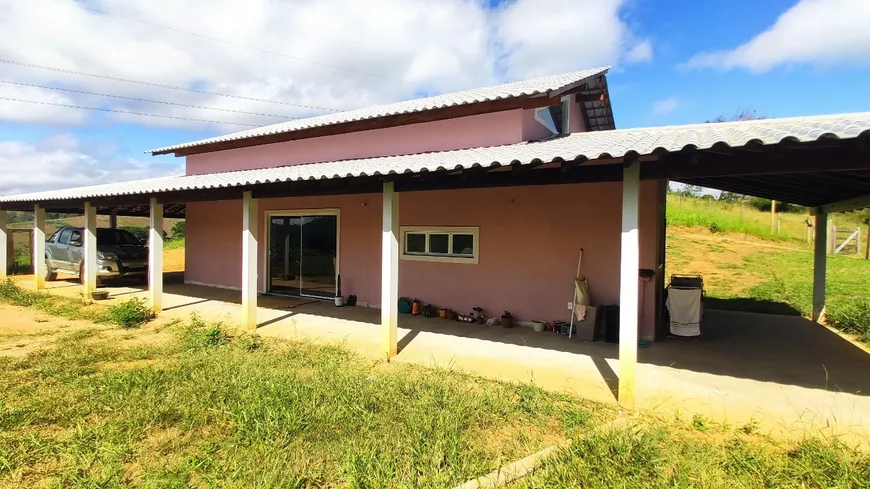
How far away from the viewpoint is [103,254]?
39.4ft

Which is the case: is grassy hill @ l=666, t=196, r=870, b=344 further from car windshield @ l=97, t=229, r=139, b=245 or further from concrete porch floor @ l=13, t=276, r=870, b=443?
car windshield @ l=97, t=229, r=139, b=245

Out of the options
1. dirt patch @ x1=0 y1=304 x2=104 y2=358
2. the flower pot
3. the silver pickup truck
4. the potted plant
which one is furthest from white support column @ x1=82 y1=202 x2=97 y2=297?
the potted plant

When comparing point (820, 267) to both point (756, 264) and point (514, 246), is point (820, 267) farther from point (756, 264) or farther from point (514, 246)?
point (756, 264)

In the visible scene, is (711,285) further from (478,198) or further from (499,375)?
(499,375)

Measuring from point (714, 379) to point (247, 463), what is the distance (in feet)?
17.0

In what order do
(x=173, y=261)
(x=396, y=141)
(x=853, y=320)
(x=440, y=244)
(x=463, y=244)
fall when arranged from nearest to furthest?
1. (x=853, y=320)
2. (x=463, y=244)
3. (x=440, y=244)
4. (x=396, y=141)
5. (x=173, y=261)

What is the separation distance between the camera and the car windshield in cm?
1266

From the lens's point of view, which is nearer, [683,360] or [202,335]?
[683,360]

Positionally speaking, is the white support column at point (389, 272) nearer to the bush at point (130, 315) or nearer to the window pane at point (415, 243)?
the window pane at point (415, 243)

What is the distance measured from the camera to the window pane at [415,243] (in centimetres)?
897

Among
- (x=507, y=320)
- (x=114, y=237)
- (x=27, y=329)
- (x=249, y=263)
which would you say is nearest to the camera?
(x=27, y=329)

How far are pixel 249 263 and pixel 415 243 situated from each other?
3252mm

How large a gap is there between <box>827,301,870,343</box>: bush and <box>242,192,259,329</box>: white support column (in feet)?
34.3

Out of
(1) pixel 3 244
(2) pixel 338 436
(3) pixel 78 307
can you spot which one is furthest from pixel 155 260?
(1) pixel 3 244
